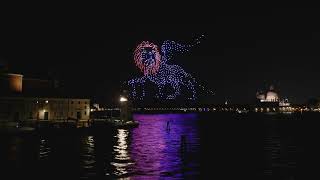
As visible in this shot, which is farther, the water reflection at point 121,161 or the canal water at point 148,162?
the water reflection at point 121,161

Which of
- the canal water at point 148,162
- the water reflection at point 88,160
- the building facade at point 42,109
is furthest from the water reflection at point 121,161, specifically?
the building facade at point 42,109

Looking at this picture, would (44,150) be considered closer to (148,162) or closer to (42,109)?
(148,162)

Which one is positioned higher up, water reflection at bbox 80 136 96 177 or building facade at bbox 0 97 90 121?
building facade at bbox 0 97 90 121

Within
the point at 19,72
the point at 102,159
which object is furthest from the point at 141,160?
the point at 19,72

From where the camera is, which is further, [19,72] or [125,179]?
[19,72]

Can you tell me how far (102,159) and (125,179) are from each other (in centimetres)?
771

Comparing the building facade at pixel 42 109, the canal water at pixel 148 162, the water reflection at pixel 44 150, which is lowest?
the canal water at pixel 148 162

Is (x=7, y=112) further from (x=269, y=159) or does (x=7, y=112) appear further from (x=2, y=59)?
(x=269, y=159)

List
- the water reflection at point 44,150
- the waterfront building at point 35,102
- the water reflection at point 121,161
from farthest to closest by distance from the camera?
the waterfront building at point 35,102
the water reflection at point 44,150
the water reflection at point 121,161

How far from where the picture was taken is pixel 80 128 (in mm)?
54219

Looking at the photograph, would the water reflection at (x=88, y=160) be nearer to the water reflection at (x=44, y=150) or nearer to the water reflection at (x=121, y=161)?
the water reflection at (x=121, y=161)

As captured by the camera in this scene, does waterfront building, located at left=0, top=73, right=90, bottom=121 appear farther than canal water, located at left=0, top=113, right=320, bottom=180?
Yes

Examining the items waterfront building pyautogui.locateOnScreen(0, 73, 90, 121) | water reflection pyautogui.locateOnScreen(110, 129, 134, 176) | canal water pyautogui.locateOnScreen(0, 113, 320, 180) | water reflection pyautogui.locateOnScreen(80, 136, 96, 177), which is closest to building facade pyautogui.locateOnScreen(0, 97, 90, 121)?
waterfront building pyautogui.locateOnScreen(0, 73, 90, 121)

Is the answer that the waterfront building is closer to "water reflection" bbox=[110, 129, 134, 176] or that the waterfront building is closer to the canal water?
the canal water
